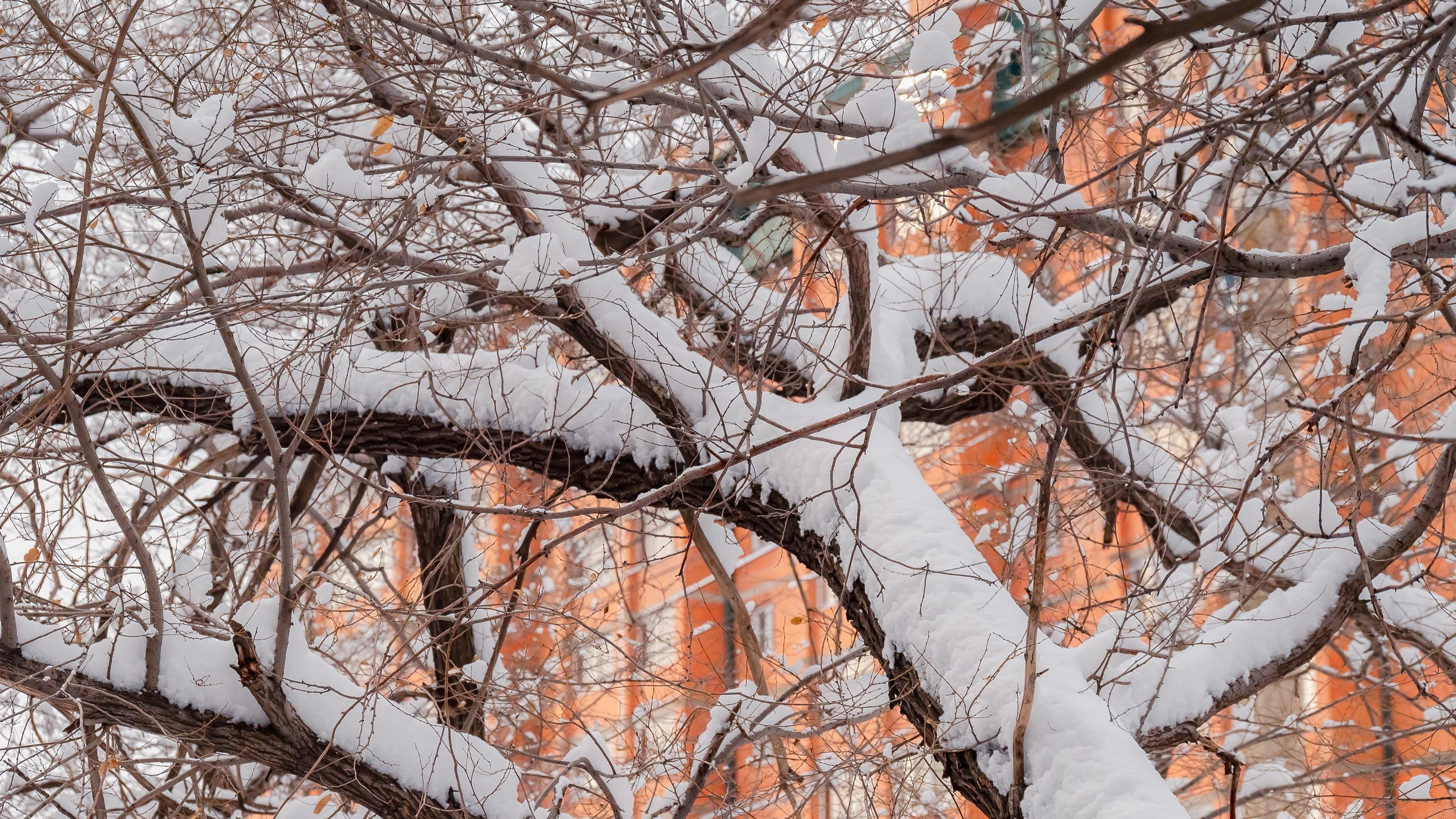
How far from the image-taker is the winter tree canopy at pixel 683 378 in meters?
2.98

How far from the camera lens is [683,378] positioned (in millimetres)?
4434

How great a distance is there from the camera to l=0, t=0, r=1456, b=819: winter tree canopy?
298 cm

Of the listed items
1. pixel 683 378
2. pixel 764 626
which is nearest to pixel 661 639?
pixel 683 378

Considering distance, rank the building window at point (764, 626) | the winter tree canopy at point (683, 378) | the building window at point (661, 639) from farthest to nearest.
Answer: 1. the building window at point (764, 626)
2. the building window at point (661, 639)
3. the winter tree canopy at point (683, 378)

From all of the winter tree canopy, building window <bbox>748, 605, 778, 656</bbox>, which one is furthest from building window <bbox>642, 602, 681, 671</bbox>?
building window <bbox>748, 605, 778, 656</bbox>

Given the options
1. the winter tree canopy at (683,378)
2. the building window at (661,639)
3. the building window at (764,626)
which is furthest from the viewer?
the building window at (764,626)

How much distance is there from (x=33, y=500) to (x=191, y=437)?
1.51 m

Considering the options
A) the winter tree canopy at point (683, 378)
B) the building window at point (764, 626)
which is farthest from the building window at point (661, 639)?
the building window at point (764, 626)

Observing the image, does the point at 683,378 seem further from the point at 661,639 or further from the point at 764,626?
the point at 764,626

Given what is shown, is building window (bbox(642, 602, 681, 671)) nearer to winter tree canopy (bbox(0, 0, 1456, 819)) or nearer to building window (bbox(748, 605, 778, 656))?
winter tree canopy (bbox(0, 0, 1456, 819))

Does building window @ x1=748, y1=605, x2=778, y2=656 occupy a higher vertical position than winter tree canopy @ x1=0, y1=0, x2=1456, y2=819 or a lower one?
higher

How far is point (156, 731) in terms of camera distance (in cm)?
348

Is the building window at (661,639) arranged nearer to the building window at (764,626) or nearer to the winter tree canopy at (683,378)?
the winter tree canopy at (683,378)

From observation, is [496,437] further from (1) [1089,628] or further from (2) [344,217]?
(1) [1089,628]
